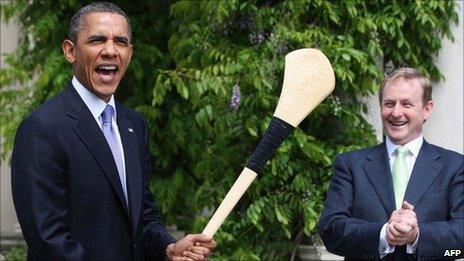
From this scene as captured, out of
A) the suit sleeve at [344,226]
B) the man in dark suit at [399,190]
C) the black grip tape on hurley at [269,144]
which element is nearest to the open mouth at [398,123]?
the man in dark suit at [399,190]

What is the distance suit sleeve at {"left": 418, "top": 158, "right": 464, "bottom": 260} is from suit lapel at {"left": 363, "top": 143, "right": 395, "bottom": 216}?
0.16m

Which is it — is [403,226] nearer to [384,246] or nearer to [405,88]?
[384,246]

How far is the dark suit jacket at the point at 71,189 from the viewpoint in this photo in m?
3.39

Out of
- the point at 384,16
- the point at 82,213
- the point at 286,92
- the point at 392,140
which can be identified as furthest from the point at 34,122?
the point at 384,16

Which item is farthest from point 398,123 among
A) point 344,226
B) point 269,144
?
point 269,144

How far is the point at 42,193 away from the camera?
3.39 metres

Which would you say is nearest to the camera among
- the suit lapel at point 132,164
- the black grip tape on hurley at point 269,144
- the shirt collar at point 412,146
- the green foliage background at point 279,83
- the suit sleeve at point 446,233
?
the black grip tape on hurley at point 269,144

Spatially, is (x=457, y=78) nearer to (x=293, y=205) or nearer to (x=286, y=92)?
(x=293, y=205)

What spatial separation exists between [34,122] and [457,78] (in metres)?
3.46

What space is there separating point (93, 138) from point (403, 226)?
4.06 feet

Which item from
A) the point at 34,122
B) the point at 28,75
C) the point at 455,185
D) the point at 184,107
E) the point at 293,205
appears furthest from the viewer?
the point at 28,75

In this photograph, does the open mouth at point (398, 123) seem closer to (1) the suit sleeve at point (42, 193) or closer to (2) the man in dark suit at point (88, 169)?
(2) the man in dark suit at point (88, 169)

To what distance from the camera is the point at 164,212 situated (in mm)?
7754

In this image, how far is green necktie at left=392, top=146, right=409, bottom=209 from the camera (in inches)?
165
